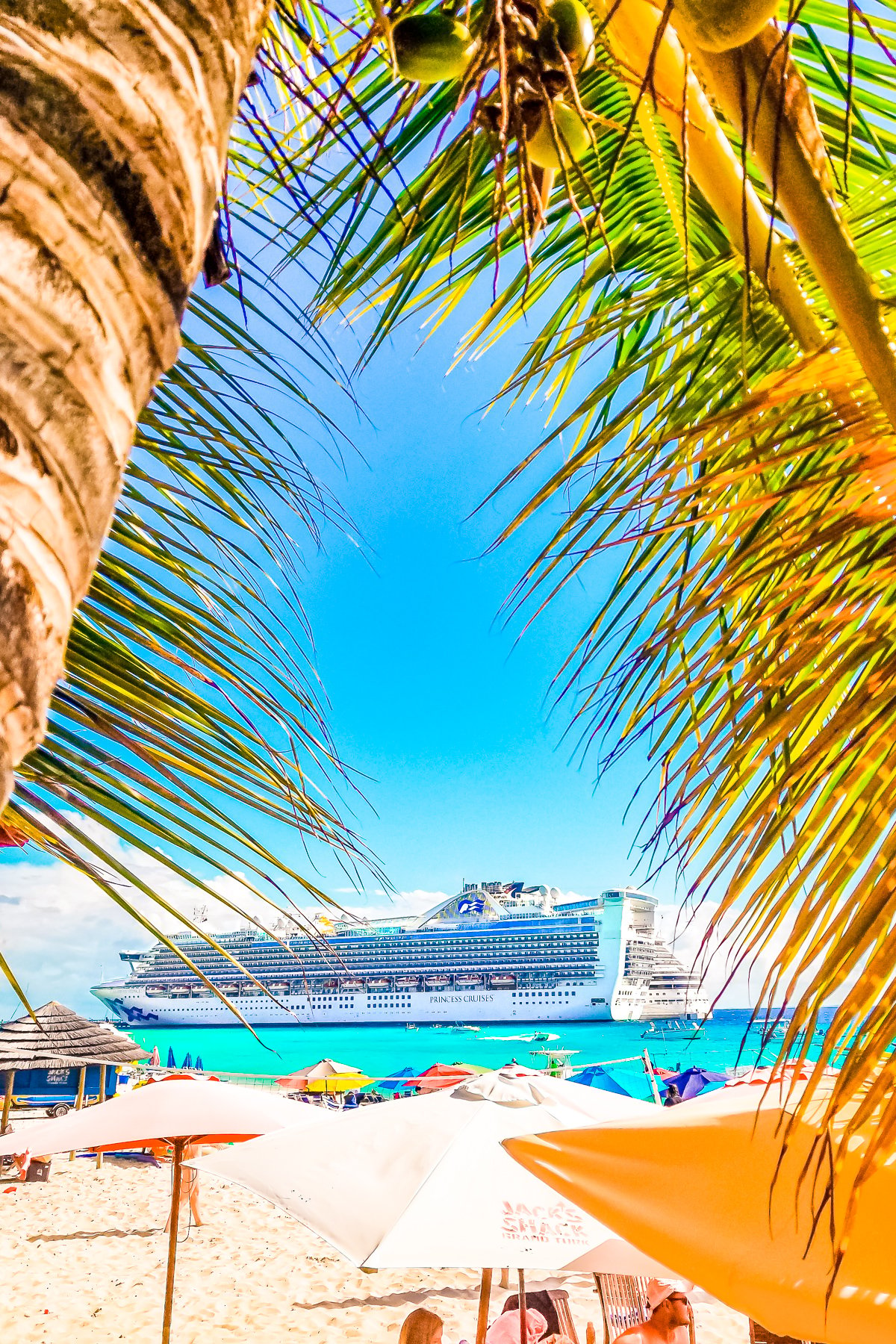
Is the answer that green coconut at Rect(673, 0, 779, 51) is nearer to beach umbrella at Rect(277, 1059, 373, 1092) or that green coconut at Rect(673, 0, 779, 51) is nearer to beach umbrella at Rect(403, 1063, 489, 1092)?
beach umbrella at Rect(403, 1063, 489, 1092)

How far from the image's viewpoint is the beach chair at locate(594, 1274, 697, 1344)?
5316 millimetres

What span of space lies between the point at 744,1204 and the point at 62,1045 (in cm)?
1700

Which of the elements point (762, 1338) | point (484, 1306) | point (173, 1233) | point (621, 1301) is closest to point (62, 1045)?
point (173, 1233)

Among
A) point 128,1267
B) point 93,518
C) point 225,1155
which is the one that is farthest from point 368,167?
point 128,1267

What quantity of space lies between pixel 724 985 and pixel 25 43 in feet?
3.82

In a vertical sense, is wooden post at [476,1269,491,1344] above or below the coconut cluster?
below

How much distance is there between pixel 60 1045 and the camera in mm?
16078

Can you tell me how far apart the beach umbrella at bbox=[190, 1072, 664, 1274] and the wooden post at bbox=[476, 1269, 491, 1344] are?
0.72ft

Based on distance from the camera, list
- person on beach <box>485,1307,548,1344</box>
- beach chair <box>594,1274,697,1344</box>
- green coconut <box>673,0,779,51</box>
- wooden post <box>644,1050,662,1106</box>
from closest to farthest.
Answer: green coconut <box>673,0,779,51</box>, person on beach <box>485,1307,548,1344</box>, beach chair <box>594,1274,697,1344</box>, wooden post <box>644,1050,662,1106</box>

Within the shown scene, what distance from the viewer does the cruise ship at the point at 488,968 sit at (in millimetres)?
54188

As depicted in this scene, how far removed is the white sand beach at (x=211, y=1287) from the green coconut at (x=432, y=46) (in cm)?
726

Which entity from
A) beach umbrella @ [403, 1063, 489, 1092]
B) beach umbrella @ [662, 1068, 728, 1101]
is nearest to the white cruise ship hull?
beach umbrella @ [403, 1063, 489, 1092]

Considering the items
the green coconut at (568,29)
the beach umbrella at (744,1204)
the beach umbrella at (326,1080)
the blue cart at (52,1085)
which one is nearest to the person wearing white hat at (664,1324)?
the beach umbrella at (744,1204)

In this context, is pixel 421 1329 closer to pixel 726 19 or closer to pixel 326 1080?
pixel 726 19
